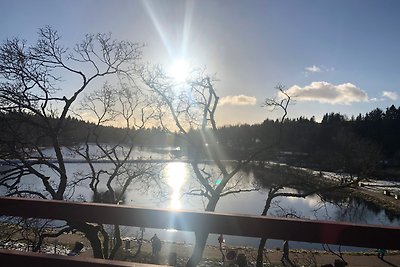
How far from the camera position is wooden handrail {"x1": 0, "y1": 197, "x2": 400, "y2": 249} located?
1.91 metres

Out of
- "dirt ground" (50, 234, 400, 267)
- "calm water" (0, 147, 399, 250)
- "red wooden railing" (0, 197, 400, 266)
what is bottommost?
"dirt ground" (50, 234, 400, 267)

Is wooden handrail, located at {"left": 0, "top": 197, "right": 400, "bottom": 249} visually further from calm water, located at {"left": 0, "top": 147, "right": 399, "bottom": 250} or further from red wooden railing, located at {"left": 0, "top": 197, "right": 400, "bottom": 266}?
calm water, located at {"left": 0, "top": 147, "right": 399, "bottom": 250}

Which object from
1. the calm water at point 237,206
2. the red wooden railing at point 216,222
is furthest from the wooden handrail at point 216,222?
the calm water at point 237,206

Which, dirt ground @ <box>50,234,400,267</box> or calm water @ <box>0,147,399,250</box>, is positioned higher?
calm water @ <box>0,147,399,250</box>

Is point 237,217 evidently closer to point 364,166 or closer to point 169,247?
point 364,166

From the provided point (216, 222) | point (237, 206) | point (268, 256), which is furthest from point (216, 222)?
point (237, 206)

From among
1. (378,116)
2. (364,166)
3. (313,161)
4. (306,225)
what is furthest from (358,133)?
(306,225)

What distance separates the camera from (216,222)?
2066 mm

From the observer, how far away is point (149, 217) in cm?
212

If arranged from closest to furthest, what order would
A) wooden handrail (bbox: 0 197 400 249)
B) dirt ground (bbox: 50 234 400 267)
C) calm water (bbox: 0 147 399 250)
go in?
wooden handrail (bbox: 0 197 400 249) → dirt ground (bbox: 50 234 400 267) → calm water (bbox: 0 147 399 250)

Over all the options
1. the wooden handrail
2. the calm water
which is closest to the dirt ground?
the calm water

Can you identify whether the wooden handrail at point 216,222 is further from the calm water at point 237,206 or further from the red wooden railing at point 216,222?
the calm water at point 237,206

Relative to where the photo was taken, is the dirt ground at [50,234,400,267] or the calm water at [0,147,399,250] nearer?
the dirt ground at [50,234,400,267]

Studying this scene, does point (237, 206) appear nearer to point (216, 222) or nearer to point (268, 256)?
point (268, 256)
